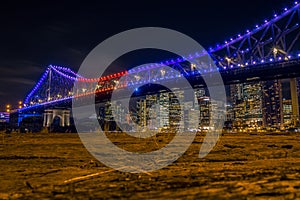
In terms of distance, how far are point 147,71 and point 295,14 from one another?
87.1 ft

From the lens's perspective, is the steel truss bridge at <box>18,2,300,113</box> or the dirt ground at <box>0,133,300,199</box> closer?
the dirt ground at <box>0,133,300,199</box>

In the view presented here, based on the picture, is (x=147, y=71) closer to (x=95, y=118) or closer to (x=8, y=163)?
(x=95, y=118)

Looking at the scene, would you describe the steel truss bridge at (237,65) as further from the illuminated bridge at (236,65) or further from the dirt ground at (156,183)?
the dirt ground at (156,183)

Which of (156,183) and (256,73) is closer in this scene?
(156,183)

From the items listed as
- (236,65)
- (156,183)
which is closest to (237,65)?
(236,65)

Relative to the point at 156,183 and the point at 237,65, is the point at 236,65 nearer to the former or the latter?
the point at 237,65

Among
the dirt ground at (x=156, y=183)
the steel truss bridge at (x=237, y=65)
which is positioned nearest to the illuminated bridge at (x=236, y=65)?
the steel truss bridge at (x=237, y=65)

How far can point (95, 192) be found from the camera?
4781mm

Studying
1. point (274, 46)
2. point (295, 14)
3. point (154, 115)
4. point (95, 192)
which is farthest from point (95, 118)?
point (95, 192)

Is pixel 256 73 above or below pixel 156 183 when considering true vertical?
above

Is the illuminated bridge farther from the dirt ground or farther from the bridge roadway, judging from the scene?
the dirt ground

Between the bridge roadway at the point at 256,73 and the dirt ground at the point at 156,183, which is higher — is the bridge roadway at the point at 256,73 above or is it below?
above

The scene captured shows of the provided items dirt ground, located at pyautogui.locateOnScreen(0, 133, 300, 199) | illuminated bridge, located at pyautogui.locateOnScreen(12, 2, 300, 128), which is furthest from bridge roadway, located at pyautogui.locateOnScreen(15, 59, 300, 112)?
dirt ground, located at pyautogui.locateOnScreen(0, 133, 300, 199)

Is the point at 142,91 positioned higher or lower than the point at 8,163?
higher
